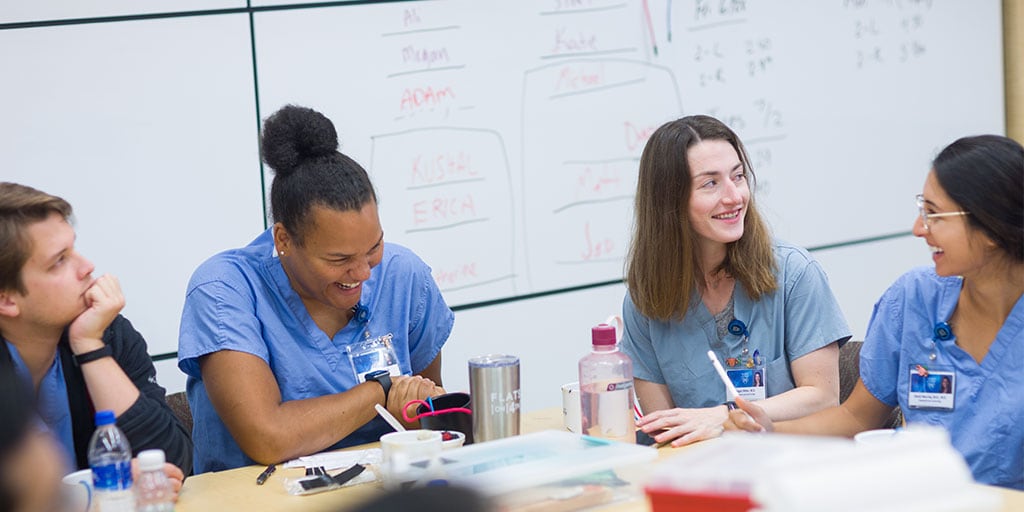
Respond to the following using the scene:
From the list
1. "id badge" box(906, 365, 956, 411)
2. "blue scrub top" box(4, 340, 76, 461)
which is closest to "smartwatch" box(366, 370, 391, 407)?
"blue scrub top" box(4, 340, 76, 461)

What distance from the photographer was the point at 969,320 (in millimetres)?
2215

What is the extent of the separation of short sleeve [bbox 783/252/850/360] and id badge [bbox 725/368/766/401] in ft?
0.41

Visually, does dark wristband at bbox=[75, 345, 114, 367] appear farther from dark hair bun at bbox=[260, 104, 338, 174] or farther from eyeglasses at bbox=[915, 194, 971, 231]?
eyeglasses at bbox=[915, 194, 971, 231]

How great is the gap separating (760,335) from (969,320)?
1.66 feet

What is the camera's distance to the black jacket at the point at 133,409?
2.17m

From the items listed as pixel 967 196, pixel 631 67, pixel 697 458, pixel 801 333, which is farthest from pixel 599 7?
pixel 697 458

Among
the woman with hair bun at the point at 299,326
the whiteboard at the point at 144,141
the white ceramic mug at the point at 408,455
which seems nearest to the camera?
the white ceramic mug at the point at 408,455

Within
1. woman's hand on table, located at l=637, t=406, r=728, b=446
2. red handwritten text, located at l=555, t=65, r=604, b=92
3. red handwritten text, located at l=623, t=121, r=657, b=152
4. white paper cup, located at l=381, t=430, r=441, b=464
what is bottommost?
woman's hand on table, located at l=637, t=406, r=728, b=446

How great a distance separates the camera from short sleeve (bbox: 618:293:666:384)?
2686 millimetres

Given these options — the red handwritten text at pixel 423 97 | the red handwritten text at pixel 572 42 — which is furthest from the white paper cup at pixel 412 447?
the red handwritten text at pixel 572 42

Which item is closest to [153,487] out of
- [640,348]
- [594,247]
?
[640,348]

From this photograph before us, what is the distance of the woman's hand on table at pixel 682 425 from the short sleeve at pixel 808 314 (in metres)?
0.37

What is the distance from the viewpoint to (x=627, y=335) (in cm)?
Result: 273

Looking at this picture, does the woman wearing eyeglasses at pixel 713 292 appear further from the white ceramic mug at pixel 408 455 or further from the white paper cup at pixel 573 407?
the white ceramic mug at pixel 408 455
